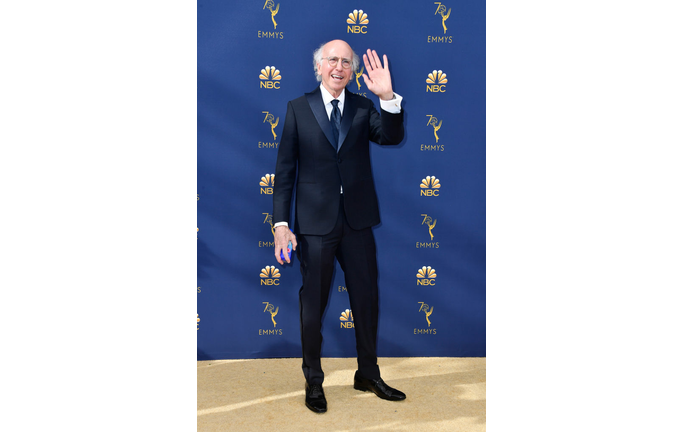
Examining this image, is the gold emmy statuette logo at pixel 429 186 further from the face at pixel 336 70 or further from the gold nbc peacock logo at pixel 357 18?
the gold nbc peacock logo at pixel 357 18

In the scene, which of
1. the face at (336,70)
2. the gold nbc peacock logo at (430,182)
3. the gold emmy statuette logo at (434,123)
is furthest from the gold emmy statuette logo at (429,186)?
the face at (336,70)

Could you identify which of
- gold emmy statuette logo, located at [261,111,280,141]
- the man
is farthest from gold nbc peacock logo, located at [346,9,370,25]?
gold emmy statuette logo, located at [261,111,280,141]

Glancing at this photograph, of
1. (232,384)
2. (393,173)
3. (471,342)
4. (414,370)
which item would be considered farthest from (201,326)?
(471,342)

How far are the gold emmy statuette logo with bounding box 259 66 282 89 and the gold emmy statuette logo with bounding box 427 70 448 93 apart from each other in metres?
1.05

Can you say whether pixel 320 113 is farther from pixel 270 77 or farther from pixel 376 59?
pixel 270 77

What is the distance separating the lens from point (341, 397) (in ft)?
9.52

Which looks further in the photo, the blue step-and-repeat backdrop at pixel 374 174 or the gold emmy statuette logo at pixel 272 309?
the gold emmy statuette logo at pixel 272 309

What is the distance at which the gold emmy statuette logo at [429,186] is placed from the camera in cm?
338

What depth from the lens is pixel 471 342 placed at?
3.49 metres

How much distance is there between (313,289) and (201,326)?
1.09 meters

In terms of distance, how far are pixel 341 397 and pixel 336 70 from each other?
198cm

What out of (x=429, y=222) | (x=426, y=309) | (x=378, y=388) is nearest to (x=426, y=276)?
(x=426, y=309)

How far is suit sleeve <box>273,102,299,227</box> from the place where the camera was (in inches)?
112

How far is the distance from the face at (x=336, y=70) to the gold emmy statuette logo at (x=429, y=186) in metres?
0.95
